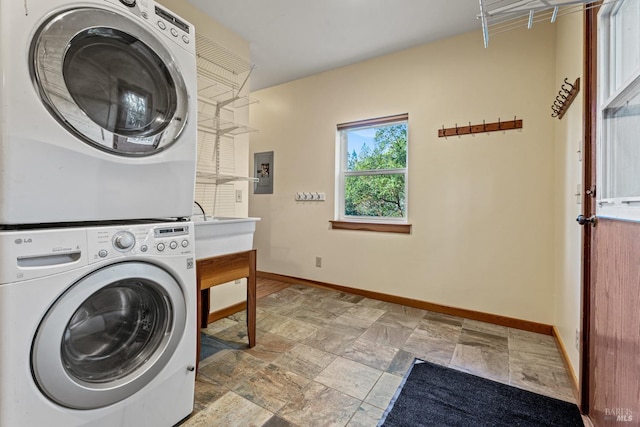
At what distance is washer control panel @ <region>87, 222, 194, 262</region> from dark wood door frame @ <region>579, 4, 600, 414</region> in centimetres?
180

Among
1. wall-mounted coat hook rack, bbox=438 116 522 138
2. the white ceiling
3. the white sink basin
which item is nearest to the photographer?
the white sink basin

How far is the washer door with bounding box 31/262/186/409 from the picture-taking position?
0.87m

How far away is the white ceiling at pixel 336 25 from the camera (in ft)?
6.92

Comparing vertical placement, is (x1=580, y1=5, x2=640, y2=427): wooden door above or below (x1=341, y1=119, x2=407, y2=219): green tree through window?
below

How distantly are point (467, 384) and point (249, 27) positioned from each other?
308cm

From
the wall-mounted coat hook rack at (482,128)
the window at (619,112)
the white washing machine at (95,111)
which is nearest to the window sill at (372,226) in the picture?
the wall-mounted coat hook rack at (482,128)

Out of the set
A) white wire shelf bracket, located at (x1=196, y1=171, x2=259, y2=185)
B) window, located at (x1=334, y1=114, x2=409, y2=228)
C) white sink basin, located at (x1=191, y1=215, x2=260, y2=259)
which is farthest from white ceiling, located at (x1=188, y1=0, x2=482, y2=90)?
white sink basin, located at (x1=191, y1=215, x2=260, y2=259)

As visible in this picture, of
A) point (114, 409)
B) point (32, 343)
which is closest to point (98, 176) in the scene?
point (32, 343)

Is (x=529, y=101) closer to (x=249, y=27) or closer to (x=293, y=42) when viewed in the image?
(x=293, y=42)

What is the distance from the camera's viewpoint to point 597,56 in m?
1.16

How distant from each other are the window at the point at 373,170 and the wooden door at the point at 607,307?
5.05ft

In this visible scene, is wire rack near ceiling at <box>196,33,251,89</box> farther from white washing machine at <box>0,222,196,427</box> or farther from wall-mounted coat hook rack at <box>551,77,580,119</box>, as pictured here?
wall-mounted coat hook rack at <box>551,77,580,119</box>

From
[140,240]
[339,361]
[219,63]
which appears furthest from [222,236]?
[219,63]

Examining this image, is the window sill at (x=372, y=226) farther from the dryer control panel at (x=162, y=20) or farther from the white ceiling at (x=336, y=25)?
the dryer control panel at (x=162, y=20)
